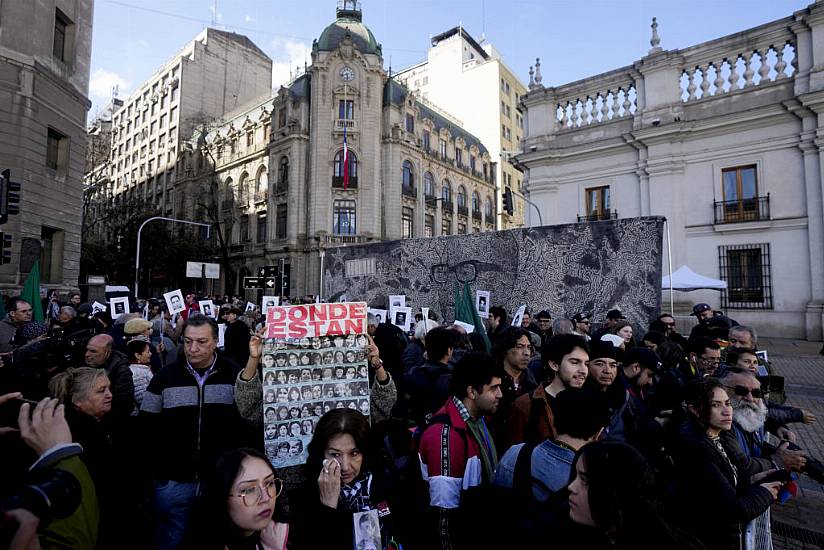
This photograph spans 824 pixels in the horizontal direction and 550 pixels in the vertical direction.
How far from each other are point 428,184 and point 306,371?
39250mm

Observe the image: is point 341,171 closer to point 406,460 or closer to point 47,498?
point 406,460

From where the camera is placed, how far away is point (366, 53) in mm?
34344

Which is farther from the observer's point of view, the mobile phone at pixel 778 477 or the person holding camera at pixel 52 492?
the mobile phone at pixel 778 477

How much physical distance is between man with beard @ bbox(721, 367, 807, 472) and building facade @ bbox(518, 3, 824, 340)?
1438cm

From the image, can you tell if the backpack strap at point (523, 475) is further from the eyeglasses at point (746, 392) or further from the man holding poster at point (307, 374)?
the eyeglasses at point (746, 392)

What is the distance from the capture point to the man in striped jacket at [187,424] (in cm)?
287

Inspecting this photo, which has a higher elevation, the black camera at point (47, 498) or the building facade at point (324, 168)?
the building facade at point (324, 168)

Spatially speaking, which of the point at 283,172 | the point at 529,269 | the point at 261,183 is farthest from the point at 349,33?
the point at 529,269

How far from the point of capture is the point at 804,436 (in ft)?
21.4

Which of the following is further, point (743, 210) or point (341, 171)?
point (341, 171)

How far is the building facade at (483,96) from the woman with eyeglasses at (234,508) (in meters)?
49.5

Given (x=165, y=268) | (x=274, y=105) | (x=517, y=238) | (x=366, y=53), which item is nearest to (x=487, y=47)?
(x=366, y=53)

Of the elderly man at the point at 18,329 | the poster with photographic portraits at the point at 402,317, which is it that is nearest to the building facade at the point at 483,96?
the poster with photographic portraits at the point at 402,317

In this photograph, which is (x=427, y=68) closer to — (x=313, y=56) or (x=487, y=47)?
(x=487, y=47)
